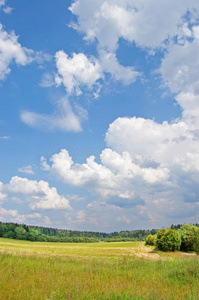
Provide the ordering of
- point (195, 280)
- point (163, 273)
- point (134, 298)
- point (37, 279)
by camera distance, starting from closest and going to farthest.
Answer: point (134, 298)
point (37, 279)
point (195, 280)
point (163, 273)

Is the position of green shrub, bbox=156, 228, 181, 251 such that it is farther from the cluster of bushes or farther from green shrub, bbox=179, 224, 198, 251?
green shrub, bbox=179, 224, 198, 251

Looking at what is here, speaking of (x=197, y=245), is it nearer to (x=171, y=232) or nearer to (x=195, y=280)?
(x=171, y=232)

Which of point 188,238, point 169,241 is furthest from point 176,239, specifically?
point 188,238

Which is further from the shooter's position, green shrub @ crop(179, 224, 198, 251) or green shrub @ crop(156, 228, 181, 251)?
green shrub @ crop(179, 224, 198, 251)

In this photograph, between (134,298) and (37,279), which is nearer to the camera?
(134,298)

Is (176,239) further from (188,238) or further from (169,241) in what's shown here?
(188,238)

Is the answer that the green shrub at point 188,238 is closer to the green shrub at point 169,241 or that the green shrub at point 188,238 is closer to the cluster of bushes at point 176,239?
the cluster of bushes at point 176,239

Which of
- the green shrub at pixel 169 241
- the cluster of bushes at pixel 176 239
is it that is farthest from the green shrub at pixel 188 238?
the green shrub at pixel 169 241

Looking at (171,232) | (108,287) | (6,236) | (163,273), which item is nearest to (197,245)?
(171,232)

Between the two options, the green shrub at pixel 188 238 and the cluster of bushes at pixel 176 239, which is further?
the green shrub at pixel 188 238

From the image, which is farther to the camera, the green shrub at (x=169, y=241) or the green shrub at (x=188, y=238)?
the green shrub at (x=188, y=238)

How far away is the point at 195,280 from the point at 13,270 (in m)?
6.94

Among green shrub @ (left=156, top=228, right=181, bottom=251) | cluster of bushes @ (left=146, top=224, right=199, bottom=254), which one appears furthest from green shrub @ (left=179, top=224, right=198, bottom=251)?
green shrub @ (left=156, top=228, right=181, bottom=251)

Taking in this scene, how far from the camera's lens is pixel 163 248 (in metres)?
63.3
